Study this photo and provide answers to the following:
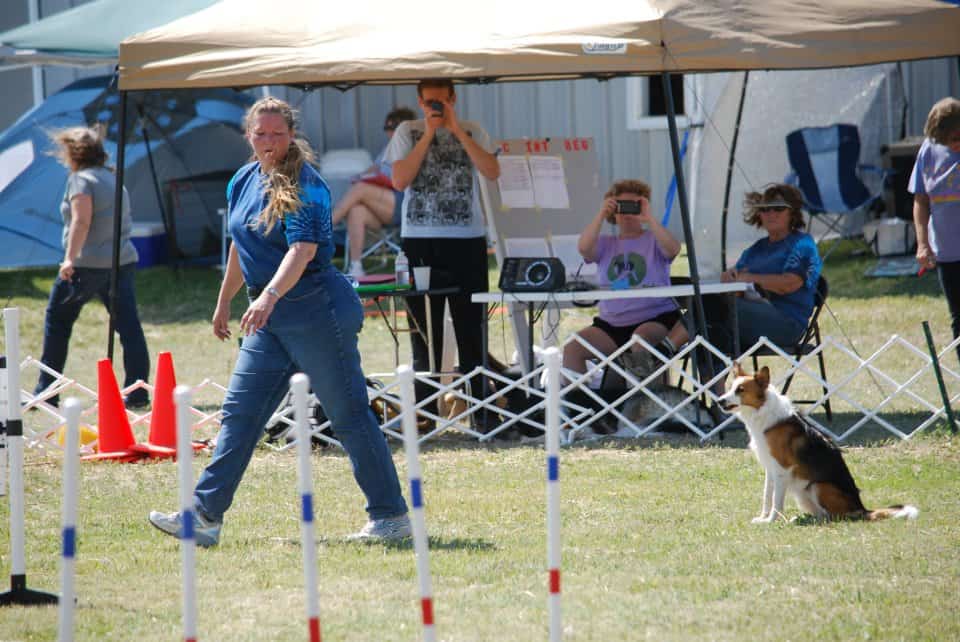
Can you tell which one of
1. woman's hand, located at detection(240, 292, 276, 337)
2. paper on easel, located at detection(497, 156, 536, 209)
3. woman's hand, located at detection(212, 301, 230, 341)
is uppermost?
paper on easel, located at detection(497, 156, 536, 209)

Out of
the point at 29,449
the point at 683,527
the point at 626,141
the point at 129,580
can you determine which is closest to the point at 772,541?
the point at 683,527

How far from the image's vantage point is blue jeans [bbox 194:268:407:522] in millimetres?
5207

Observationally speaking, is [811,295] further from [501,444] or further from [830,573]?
[830,573]

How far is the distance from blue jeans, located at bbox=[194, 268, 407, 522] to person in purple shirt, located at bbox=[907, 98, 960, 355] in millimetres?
3906

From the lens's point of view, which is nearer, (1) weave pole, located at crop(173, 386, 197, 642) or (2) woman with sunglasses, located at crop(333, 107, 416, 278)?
(1) weave pole, located at crop(173, 386, 197, 642)

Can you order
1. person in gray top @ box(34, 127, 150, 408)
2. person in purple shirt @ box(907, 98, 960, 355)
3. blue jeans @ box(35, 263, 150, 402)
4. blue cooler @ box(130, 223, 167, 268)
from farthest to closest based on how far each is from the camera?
blue cooler @ box(130, 223, 167, 268)
blue jeans @ box(35, 263, 150, 402)
person in gray top @ box(34, 127, 150, 408)
person in purple shirt @ box(907, 98, 960, 355)

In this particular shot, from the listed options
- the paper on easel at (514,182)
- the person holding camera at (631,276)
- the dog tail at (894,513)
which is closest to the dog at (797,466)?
the dog tail at (894,513)

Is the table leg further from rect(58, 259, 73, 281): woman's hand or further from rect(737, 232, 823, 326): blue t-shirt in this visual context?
rect(58, 259, 73, 281): woman's hand

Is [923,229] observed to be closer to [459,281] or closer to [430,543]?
[459,281]

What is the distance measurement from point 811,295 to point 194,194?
360 inches

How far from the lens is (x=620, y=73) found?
25.1 feet

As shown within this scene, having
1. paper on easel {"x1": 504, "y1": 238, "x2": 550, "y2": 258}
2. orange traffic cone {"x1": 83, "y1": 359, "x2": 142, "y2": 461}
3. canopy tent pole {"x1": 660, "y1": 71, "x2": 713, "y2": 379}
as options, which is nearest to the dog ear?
canopy tent pole {"x1": 660, "y1": 71, "x2": 713, "y2": 379}

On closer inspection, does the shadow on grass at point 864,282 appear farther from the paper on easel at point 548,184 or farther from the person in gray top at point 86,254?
the person in gray top at point 86,254

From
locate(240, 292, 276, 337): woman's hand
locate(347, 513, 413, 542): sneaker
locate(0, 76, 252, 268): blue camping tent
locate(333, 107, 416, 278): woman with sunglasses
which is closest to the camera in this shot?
locate(240, 292, 276, 337): woman's hand
